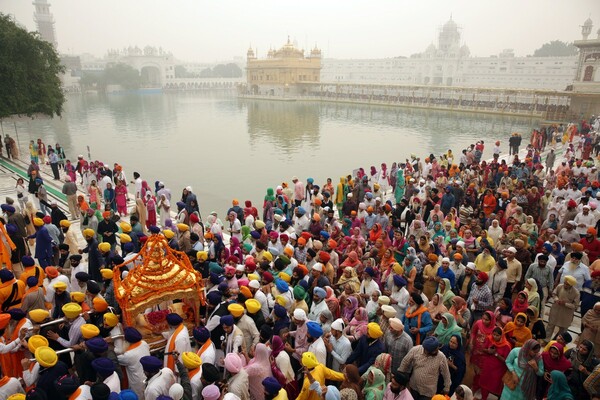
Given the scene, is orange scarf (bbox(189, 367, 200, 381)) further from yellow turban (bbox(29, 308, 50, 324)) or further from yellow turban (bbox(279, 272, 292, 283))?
yellow turban (bbox(279, 272, 292, 283))

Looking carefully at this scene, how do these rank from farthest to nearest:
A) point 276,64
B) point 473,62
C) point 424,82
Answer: point 424,82, point 473,62, point 276,64

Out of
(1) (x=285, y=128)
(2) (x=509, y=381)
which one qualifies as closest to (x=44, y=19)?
(1) (x=285, y=128)

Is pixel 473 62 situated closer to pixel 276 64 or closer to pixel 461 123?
pixel 276 64

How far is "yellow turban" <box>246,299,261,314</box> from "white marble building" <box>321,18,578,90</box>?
60.2 meters

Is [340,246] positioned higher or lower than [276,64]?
lower

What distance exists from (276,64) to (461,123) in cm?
3388

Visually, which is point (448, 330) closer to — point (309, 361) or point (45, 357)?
point (309, 361)

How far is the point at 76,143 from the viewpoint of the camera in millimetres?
Result: 21453

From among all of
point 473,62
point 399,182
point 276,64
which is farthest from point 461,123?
point 473,62

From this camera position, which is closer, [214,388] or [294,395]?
[214,388]

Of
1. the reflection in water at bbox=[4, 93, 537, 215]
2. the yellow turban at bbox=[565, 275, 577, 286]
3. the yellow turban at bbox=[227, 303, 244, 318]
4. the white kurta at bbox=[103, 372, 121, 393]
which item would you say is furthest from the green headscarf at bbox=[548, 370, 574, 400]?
the reflection in water at bbox=[4, 93, 537, 215]

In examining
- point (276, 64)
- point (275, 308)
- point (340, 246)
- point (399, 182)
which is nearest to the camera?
point (275, 308)

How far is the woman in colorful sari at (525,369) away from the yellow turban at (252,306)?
7.53 feet

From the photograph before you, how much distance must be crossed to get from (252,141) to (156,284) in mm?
19213
